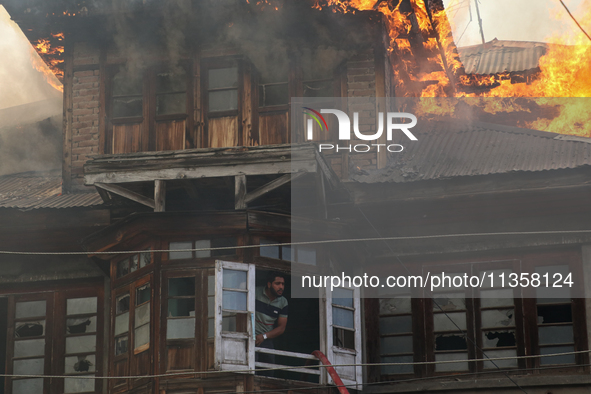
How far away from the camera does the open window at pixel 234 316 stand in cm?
1302

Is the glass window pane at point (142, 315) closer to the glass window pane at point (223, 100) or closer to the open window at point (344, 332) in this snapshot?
the open window at point (344, 332)

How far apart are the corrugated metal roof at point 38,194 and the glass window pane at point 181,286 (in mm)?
2438

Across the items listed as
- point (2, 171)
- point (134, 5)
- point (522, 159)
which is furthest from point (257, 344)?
point (2, 171)

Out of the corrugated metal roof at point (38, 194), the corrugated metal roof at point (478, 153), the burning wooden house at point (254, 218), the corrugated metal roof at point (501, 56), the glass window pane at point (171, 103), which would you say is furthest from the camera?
the corrugated metal roof at point (501, 56)

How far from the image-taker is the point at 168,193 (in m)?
15.3

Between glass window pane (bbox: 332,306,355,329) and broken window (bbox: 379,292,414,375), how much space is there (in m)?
0.77

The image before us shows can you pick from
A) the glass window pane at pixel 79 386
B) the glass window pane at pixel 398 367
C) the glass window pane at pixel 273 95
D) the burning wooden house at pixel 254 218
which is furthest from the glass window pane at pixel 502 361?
the glass window pane at pixel 79 386

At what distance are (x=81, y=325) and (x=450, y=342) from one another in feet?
20.3

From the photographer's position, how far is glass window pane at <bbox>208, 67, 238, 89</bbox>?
1673 cm

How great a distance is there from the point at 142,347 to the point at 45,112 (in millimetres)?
9256

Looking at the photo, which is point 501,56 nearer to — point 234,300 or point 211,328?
point 234,300

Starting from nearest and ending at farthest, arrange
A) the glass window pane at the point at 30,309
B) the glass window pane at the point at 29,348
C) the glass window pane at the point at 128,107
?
the glass window pane at the point at 29,348 < the glass window pane at the point at 30,309 < the glass window pane at the point at 128,107

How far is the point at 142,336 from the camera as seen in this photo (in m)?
13.8

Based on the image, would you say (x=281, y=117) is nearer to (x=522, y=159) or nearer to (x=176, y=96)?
(x=176, y=96)
